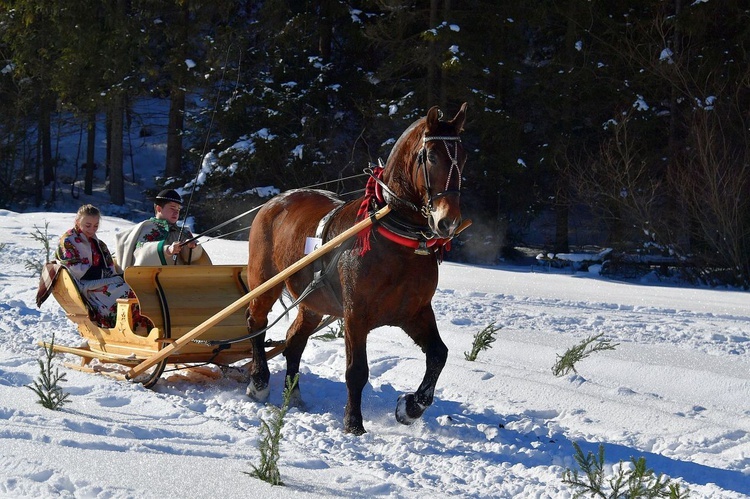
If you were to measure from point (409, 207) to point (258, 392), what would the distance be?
209cm

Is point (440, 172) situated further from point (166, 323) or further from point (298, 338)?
point (166, 323)

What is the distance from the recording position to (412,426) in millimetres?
5512

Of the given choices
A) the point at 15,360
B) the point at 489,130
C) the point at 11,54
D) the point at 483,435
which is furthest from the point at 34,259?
the point at 11,54

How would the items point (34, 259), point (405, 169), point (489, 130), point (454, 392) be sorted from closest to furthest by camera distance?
point (405, 169) < point (454, 392) < point (34, 259) < point (489, 130)

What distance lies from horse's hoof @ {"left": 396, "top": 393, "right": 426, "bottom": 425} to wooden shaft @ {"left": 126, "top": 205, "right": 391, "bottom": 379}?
1.07 meters

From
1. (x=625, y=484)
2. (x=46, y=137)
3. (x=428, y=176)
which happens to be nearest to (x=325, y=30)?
(x=46, y=137)

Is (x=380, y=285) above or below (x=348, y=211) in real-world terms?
below

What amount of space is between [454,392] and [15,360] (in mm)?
3416

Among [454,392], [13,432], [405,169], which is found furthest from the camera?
[454,392]

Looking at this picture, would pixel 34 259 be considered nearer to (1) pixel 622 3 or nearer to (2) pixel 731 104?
(2) pixel 731 104

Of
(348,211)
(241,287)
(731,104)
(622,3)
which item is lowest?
(241,287)

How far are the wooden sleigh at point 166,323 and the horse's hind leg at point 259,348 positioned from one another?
164mm

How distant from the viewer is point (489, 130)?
19891mm

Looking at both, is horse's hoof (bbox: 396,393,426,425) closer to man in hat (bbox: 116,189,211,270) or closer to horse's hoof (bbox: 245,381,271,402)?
horse's hoof (bbox: 245,381,271,402)
